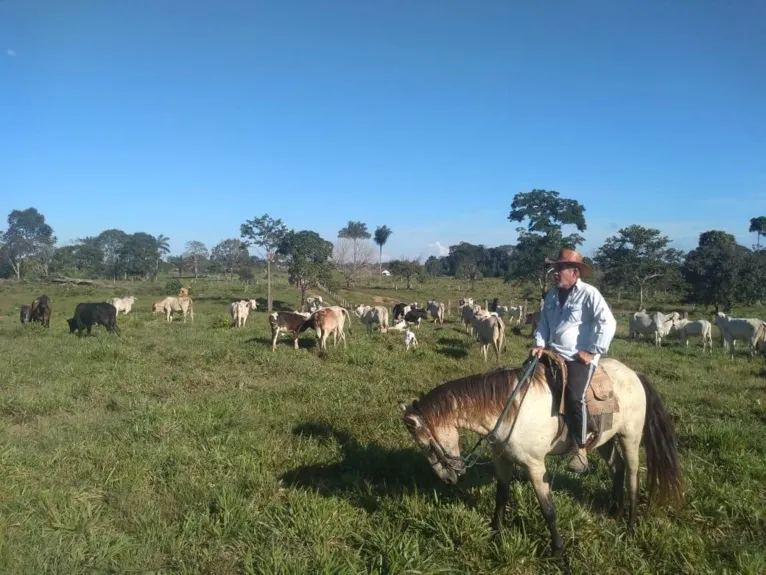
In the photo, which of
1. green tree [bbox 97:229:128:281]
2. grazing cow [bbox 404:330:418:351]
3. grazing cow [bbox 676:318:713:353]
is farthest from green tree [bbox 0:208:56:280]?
grazing cow [bbox 676:318:713:353]

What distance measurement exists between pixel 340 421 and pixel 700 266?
124 ft

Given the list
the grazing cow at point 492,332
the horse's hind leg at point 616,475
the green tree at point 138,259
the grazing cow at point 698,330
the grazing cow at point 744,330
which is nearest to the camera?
the horse's hind leg at point 616,475

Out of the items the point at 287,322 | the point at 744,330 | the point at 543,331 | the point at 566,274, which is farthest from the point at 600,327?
the point at 744,330

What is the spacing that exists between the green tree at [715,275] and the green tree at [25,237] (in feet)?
242

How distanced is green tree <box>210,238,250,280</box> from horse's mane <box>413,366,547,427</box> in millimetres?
71462

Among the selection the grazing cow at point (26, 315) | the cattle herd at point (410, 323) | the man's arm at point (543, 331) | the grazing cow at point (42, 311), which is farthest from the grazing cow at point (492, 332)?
the grazing cow at point (26, 315)

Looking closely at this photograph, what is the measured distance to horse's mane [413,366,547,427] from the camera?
4098 millimetres

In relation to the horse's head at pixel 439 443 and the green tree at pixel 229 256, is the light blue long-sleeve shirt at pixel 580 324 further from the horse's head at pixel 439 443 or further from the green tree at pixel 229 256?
the green tree at pixel 229 256

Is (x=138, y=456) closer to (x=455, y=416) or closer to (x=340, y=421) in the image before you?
(x=340, y=421)

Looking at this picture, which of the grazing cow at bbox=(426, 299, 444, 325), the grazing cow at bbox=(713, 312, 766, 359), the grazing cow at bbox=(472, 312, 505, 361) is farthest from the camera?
the grazing cow at bbox=(426, 299, 444, 325)

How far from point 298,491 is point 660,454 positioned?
3546mm

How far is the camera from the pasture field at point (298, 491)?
156 inches

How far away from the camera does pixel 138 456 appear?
5.77 m

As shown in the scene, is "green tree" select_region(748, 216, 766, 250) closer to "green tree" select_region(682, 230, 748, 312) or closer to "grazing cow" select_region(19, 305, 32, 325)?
"green tree" select_region(682, 230, 748, 312)
